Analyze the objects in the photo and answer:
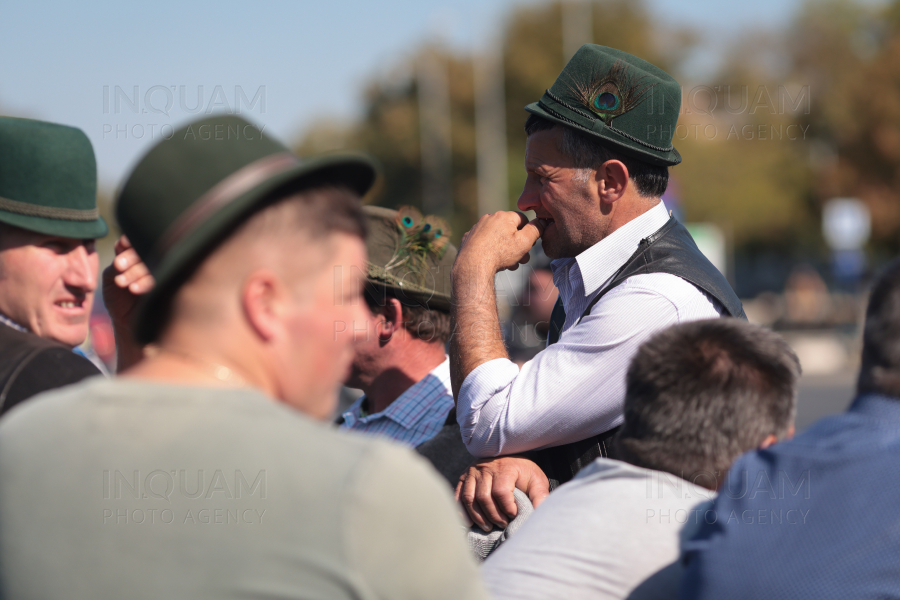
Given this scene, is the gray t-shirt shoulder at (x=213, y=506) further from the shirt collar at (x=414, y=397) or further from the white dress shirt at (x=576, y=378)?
the shirt collar at (x=414, y=397)

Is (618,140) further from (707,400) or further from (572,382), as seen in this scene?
(707,400)

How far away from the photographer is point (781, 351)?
1904 mm

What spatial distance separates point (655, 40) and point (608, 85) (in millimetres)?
36726

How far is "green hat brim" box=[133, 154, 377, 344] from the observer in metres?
1.41

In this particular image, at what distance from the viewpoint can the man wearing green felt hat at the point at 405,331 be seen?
11.0 ft

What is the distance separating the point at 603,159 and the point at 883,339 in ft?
4.66

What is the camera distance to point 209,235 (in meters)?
1.41

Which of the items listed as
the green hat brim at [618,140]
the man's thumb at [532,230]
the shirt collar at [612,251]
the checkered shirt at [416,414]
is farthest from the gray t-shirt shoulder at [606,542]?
the checkered shirt at [416,414]

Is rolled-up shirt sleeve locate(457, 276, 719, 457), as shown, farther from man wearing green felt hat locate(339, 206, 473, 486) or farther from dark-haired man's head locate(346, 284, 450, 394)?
dark-haired man's head locate(346, 284, 450, 394)

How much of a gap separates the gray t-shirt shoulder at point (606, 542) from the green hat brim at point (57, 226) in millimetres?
1691

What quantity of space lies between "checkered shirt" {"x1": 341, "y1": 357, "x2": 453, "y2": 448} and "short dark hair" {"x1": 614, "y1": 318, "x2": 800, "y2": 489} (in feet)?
4.75

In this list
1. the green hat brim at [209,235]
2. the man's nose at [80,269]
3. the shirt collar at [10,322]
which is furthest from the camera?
the man's nose at [80,269]

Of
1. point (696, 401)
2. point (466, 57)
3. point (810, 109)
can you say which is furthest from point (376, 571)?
point (466, 57)

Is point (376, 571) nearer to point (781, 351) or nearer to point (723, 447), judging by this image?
point (723, 447)
